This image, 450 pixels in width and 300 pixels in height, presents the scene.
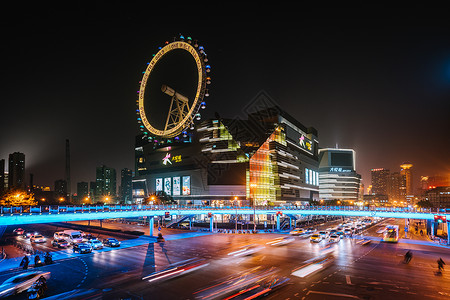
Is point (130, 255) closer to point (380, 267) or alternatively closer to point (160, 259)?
point (160, 259)

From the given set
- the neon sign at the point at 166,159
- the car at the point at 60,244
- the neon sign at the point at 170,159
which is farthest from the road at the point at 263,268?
the neon sign at the point at 166,159

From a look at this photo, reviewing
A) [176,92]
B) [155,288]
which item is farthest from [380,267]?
[176,92]

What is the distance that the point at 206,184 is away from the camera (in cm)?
12500

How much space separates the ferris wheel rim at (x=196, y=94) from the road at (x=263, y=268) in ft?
149

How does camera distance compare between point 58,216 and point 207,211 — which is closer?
point 58,216

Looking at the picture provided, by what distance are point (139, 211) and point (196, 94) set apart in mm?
37789

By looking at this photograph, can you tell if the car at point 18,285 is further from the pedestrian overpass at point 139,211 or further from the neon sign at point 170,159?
the neon sign at point 170,159

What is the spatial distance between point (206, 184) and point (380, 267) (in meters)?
94.6

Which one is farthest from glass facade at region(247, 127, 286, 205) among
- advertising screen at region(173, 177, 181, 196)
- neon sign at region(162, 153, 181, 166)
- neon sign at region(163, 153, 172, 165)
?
neon sign at region(163, 153, 172, 165)

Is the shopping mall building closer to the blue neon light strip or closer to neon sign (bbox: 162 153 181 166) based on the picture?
neon sign (bbox: 162 153 181 166)

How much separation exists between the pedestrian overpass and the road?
27.3 ft

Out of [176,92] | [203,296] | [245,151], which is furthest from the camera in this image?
[245,151]

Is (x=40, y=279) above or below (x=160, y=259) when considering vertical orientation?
above

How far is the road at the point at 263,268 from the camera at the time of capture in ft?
80.8
